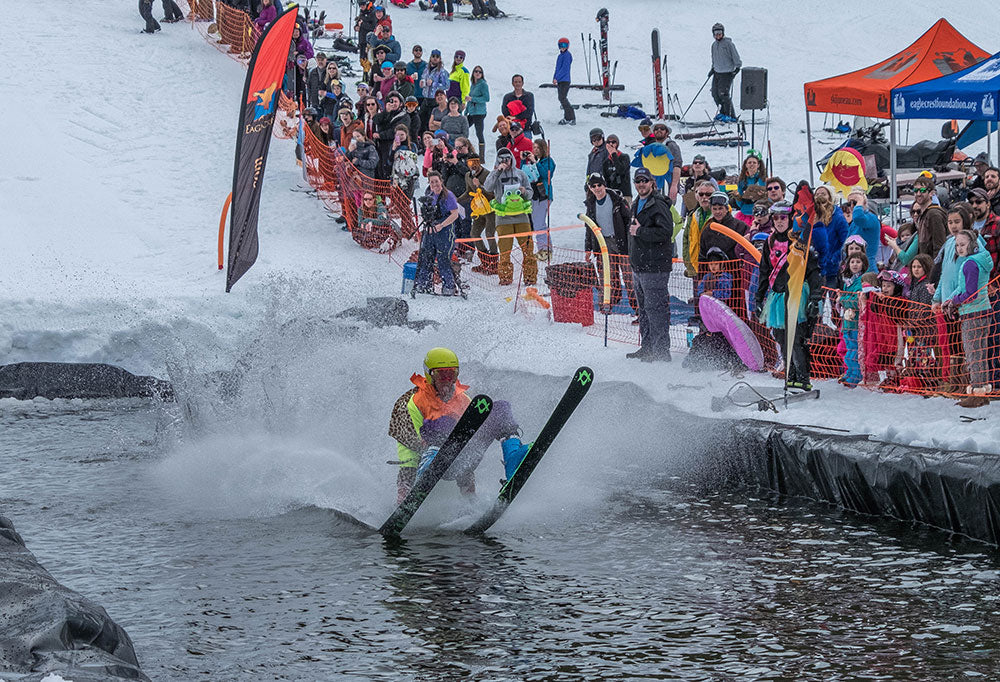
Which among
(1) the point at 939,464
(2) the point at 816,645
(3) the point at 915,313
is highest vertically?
(3) the point at 915,313

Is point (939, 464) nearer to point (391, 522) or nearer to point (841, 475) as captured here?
point (841, 475)

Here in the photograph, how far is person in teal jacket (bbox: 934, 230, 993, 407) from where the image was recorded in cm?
1038

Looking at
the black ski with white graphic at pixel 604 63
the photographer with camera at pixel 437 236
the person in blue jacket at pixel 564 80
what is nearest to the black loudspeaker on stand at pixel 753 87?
the photographer with camera at pixel 437 236

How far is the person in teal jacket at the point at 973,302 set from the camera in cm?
1038

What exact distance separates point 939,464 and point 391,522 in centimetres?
413

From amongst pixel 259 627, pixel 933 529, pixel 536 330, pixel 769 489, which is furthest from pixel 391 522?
pixel 536 330

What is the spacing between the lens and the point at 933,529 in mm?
9305

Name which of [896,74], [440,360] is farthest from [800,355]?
[896,74]

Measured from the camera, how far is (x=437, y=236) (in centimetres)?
1731

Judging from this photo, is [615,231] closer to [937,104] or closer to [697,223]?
[697,223]

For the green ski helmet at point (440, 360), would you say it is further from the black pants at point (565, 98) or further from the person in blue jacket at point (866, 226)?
the black pants at point (565, 98)

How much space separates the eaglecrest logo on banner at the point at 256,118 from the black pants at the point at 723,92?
41.7 ft

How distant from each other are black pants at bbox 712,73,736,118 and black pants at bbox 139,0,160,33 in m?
12.4

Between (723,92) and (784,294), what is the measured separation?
47.5ft
